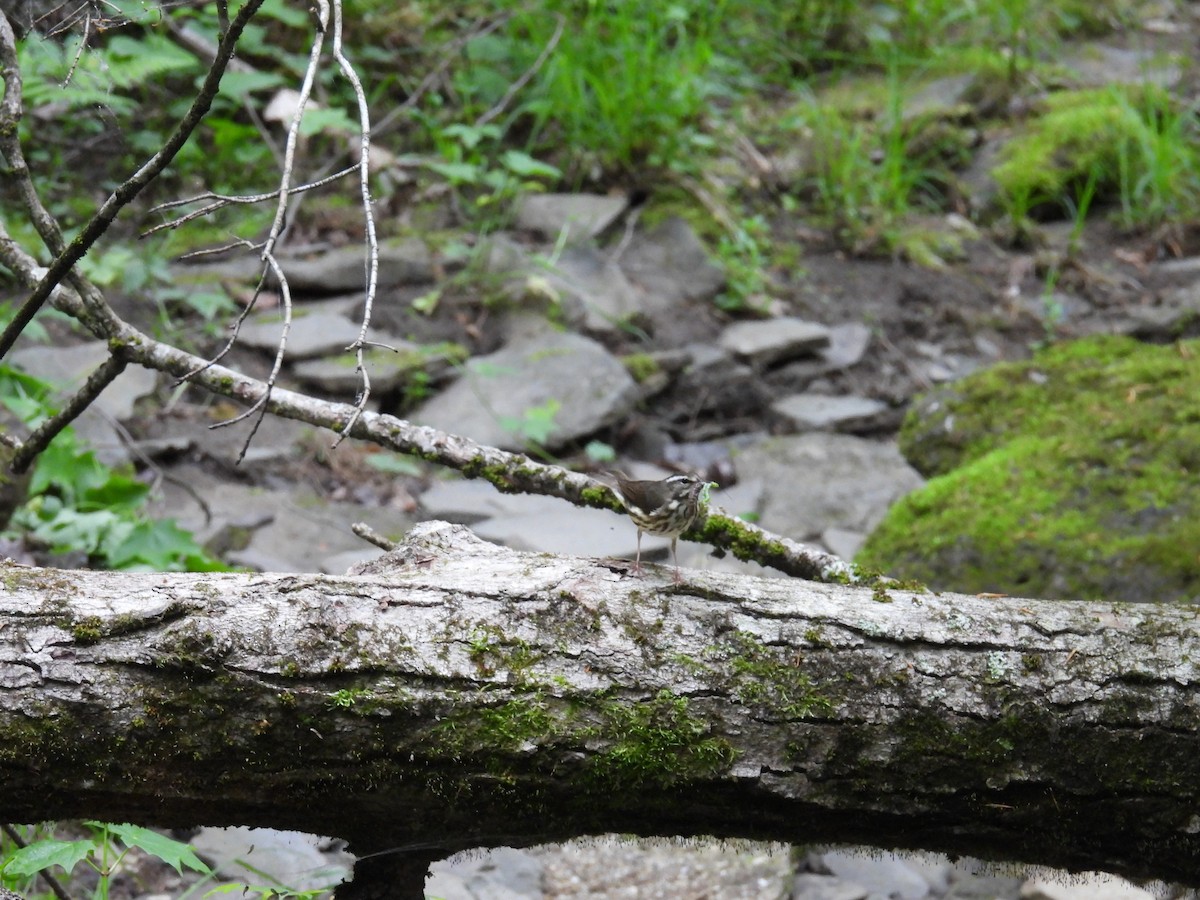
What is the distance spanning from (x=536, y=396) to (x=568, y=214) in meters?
1.89

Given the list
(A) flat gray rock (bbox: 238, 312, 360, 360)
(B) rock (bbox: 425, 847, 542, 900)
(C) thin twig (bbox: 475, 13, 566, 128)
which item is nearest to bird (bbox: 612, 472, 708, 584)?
(B) rock (bbox: 425, 847, 542, 900)

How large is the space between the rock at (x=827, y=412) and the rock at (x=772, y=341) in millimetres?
304

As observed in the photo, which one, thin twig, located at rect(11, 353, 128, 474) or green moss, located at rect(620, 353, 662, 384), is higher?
thin twig, located at rect(11, 353, 128, 474)

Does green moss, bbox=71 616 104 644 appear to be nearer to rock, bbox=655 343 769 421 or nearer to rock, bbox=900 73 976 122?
rock, bbox=655 343 769 421

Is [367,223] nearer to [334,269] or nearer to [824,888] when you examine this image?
[824,888]

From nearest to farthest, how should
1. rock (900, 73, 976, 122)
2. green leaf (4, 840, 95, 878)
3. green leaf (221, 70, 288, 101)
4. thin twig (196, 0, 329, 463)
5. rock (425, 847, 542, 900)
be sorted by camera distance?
thin twig (196, 0, 329, 463)
green leaf (4, 840, 95, 878)
rock (425, 847, 542, 900)
green leaf (221, 70, 288, 101)
rock (900, 73, 976, 122)

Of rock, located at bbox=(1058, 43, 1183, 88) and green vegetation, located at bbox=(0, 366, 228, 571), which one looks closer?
green vegetation, located at bbox=(0, 366, 228, 571)

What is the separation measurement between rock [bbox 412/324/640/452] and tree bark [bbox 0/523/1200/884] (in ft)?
12.8

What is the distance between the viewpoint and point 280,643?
2049mm

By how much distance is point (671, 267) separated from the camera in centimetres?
791

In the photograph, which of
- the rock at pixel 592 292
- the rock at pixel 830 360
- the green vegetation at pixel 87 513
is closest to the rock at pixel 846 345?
the rock at pixel 830 360

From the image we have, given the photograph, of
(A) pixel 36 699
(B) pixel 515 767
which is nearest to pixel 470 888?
(B) pixel 515 767

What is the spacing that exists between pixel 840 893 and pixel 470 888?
4.00 ft

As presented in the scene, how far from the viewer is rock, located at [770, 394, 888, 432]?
7012 millimetres
